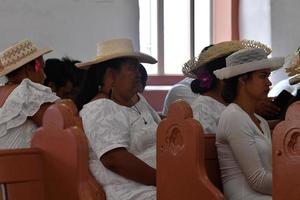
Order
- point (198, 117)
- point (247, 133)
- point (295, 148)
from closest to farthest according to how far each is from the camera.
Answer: point (295, 148), point (247, 133), point (198, 117)

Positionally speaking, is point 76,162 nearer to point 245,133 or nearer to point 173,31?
point 245,133

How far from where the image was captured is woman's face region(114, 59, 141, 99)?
297 cm

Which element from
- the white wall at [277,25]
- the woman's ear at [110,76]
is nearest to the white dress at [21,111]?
the woman's ear at [110,76]

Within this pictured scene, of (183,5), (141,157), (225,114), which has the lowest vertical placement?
(141,157)

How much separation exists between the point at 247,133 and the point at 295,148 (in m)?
0.75

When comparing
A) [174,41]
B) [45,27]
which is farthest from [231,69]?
[174,41]

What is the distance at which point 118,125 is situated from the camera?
281 centimetres

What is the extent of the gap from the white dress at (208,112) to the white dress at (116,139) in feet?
1.32

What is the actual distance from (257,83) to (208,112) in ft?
1.61

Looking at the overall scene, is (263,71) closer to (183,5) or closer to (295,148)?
(295,148)

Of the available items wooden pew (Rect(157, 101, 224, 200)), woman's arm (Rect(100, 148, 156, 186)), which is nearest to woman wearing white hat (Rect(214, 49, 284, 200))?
wooden pew (Rect(157, 101, 224, 200))

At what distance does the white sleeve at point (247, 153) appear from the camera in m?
2.62

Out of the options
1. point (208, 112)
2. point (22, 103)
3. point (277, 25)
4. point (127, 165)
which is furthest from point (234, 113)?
point (277, 25)

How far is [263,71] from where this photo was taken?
285cm
